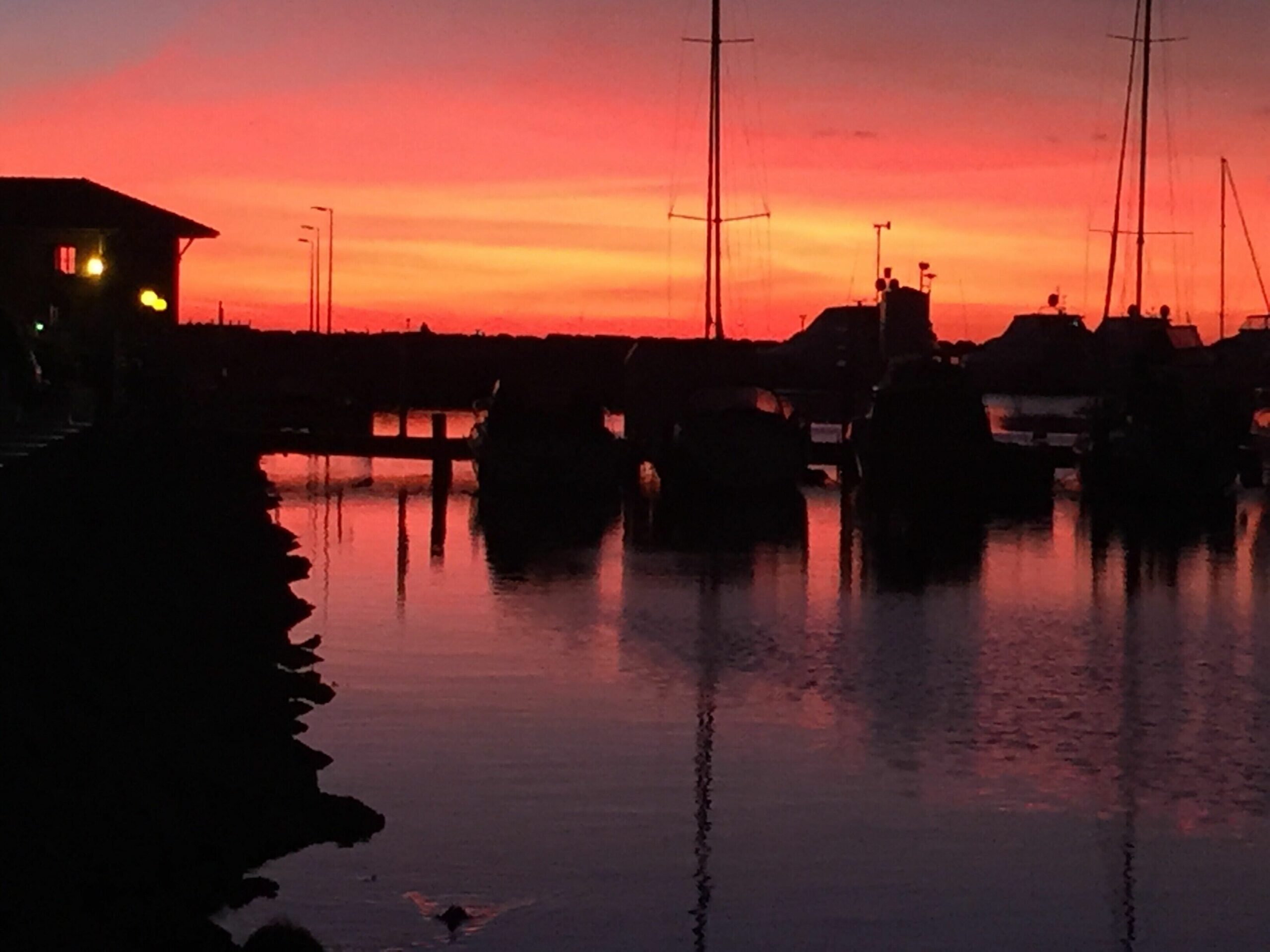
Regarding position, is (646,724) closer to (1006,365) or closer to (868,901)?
(868,901)

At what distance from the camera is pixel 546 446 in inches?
2036

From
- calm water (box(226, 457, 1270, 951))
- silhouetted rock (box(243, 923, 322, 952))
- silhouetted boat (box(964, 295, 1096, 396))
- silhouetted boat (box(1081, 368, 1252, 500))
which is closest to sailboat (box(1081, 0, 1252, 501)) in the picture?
silhouetted boat (box(1081, 368, 1252, 500))

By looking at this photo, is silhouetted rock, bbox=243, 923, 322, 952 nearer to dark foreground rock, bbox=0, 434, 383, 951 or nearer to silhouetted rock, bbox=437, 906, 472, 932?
dark foreground rock, bbox=0, 434, 383, 951

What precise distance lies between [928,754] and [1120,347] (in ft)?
178

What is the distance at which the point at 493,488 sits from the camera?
170 ft

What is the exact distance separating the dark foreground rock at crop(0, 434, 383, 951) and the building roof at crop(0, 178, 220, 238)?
39388 millimetres

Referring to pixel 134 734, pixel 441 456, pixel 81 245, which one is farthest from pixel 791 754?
pixel 81 245

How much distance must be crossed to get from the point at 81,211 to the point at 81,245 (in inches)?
42.1

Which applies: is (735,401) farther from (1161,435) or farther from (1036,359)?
(1036,359)

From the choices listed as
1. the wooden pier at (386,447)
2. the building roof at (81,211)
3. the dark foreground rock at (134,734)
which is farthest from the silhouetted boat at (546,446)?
the dark foreground rock at (134,734)

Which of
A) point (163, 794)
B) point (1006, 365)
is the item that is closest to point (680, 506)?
point (163, 794)

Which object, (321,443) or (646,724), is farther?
(321,443)

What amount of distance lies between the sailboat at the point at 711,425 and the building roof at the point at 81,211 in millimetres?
15948

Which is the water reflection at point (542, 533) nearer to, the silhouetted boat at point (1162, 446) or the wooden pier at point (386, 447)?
the wooden pier at point (386, 447)
